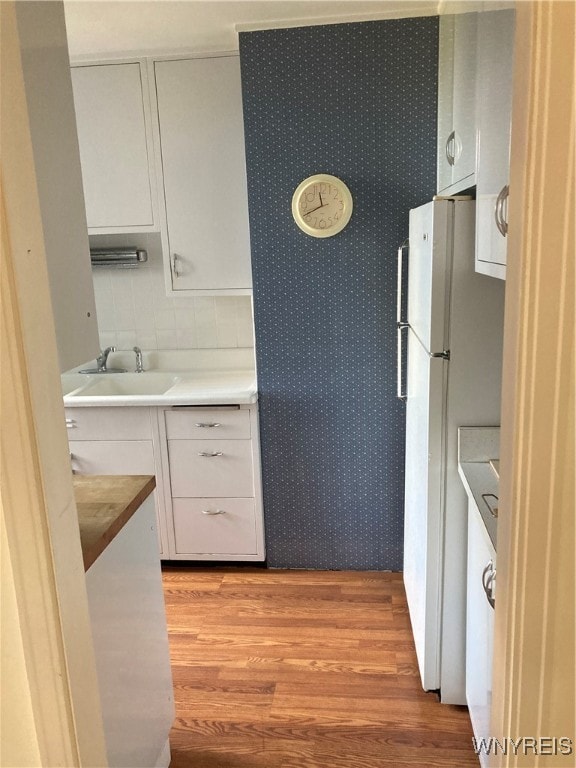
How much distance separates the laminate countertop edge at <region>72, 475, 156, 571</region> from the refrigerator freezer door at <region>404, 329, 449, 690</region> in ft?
2.88

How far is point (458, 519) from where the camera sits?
2023mm

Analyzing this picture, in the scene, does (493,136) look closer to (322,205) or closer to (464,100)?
(464,100)

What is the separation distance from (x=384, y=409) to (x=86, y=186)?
5.53ft

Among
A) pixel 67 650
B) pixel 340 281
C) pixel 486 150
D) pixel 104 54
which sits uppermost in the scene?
pixel 104 54

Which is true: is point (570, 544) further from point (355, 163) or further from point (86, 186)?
point (86, 186)

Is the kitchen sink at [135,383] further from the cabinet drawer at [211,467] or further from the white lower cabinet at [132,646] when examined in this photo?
the white lower cabinet at [132,646]

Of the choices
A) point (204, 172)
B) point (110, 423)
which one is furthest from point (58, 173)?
point (110, 423)

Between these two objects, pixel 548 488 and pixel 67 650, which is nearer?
pixel 548 488

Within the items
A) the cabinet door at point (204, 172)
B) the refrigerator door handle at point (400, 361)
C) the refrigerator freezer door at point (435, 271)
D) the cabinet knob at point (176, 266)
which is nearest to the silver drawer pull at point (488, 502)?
the refrigerator freezer door at point (435, 271)

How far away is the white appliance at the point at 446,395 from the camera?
74.1 inches

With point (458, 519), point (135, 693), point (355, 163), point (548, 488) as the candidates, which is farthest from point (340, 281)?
point (548, 488)

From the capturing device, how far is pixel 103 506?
159cm

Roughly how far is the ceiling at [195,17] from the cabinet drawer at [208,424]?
5.08 ft

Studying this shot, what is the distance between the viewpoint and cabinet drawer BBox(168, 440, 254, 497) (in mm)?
2885
